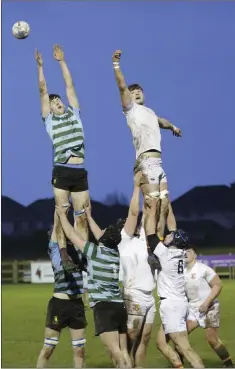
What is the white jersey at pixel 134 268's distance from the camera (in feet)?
32.8

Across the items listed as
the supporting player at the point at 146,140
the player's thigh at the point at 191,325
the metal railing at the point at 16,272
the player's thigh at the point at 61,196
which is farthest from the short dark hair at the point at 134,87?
the metal railing at the point at 16,272

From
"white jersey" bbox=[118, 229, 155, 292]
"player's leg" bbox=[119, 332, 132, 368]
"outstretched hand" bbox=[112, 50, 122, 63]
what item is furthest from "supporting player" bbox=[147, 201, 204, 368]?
"outstretched hand" bbox=[112, 50, 122, 63]

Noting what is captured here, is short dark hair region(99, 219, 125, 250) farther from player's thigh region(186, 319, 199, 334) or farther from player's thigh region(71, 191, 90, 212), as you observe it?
player's thigh region(186, 319, 199, 334)

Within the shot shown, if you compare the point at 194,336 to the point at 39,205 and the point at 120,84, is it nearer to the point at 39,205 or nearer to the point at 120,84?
the point at 120,84

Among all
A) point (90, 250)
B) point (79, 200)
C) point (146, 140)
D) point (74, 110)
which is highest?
point (74, 110)

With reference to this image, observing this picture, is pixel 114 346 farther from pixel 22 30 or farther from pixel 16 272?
pixel 16 272

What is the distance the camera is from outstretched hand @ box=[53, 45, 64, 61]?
10586 millimetres

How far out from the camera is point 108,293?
917 centimetres

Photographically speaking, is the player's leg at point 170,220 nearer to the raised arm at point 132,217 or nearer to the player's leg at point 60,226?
the raised arm at point 132,217

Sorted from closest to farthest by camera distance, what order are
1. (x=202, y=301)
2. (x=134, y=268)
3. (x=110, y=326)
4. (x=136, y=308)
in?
(x=110, y=326) → (x=136, y=308) → (x=134, y=268) → (x=202, y=301)

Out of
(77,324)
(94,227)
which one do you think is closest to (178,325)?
(77,324)

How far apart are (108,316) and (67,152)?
2383 mm

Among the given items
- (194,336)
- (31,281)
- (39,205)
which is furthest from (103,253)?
(39,205)

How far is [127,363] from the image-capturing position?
923 cm
